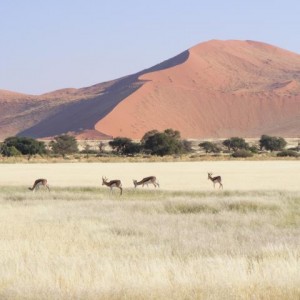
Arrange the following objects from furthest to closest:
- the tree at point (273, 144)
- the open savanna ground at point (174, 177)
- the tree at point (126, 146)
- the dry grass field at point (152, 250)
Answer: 1. the tree at point (273, 144)
2. the tree at point (126, 146)
3. the open savanna ground at point (174, 177)
4. the dry grass field at point (152, 250)

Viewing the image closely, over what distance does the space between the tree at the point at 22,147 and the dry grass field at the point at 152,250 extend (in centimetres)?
7150

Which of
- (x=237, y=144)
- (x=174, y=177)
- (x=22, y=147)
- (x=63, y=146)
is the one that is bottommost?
(x=174, y=177)

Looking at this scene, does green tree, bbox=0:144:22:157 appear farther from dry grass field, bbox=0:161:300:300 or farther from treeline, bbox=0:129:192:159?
dry grass field, bbox=0:161:300:300

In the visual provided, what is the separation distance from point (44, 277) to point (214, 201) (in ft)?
50.8

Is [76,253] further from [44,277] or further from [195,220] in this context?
[195,220]

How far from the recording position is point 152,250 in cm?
1346

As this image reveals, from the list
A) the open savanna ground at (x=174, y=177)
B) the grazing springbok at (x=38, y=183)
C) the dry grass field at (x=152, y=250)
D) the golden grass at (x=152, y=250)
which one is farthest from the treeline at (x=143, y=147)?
the dry grass field at (x=152, y=250)

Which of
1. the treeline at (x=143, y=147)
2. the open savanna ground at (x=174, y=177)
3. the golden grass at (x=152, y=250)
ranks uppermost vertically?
the treeline at (x=143, y=147)

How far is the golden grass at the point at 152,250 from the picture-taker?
9.26 meters

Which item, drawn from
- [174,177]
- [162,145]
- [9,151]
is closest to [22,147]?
[9,151]

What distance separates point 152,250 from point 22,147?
88.3m

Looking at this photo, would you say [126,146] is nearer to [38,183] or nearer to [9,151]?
[9,151]

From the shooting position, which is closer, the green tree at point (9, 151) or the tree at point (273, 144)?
the green tree at point (9, 151)

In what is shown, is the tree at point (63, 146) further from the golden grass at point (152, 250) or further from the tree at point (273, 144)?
the golden grass at point (152, 250)
